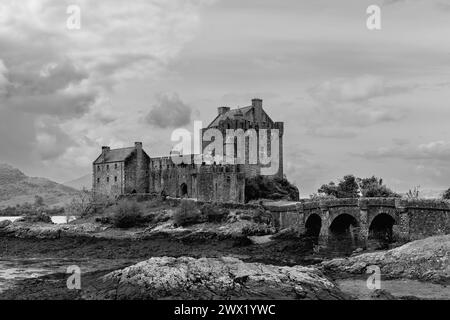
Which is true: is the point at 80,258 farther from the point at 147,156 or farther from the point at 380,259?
the point at 147,156

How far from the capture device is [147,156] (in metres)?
85.0

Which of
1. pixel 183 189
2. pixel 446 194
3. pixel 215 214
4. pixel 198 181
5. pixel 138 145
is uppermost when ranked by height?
pixel 138 145

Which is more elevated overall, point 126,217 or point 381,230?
point 126,217

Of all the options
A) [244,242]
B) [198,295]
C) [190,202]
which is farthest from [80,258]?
[198,295]

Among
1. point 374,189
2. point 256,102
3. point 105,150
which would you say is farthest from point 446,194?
point 105,150

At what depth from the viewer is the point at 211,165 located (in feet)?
234

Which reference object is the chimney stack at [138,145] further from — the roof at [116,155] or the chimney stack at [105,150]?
the chimney stack at [105,150]

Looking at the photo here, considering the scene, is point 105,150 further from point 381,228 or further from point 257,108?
point 381,228

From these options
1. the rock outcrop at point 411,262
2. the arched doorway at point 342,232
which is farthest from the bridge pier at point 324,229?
the rock outcrop at point 411,262

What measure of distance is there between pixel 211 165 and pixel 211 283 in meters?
42.1

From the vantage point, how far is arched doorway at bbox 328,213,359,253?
2031 inches

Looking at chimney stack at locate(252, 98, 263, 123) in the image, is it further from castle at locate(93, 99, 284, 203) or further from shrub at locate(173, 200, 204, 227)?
shrub at locate(173, 200, 204, 227)

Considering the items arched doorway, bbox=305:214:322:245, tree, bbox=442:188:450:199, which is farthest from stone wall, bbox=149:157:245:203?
tree, bbox=442:188:450:199

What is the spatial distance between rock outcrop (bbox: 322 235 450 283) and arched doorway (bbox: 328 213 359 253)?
→ 12448 mm
